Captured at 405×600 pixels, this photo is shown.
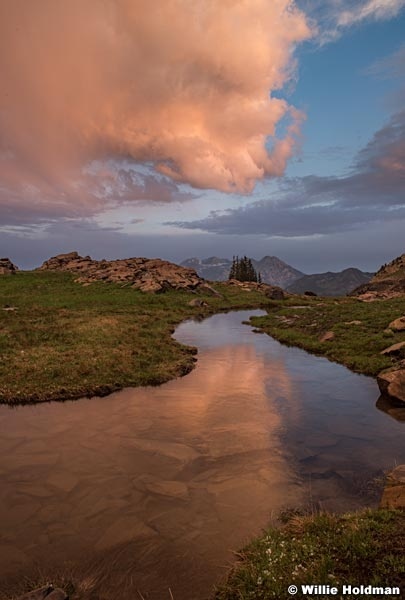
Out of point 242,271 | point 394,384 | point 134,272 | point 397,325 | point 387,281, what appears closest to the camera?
point 394,384

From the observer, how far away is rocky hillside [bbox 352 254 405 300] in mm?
Result: 82488

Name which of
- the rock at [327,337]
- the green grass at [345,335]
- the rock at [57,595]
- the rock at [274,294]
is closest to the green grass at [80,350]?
the green grass at [345,335]

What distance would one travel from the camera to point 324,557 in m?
6.89

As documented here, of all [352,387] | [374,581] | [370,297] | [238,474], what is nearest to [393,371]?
[352,387]

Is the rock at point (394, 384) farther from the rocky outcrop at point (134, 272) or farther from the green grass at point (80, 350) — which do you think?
the rocky outcrop at point (134, 272)

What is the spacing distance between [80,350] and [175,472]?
14.9m

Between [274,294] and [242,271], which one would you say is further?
[242,271]

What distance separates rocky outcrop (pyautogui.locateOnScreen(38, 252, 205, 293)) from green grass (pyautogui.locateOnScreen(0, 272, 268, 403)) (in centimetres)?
1676

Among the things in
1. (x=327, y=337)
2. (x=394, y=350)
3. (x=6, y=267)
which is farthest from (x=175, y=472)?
(x=6, y=267)

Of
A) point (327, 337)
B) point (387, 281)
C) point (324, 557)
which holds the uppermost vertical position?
point (387, 281)

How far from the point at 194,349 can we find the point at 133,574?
21.9 meters

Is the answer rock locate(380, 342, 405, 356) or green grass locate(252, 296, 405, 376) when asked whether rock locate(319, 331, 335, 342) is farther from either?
rock locate(380, 342, 405, 356)

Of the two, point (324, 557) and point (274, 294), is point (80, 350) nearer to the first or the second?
point (324, 557)

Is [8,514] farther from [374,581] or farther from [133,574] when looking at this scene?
[374,581]
